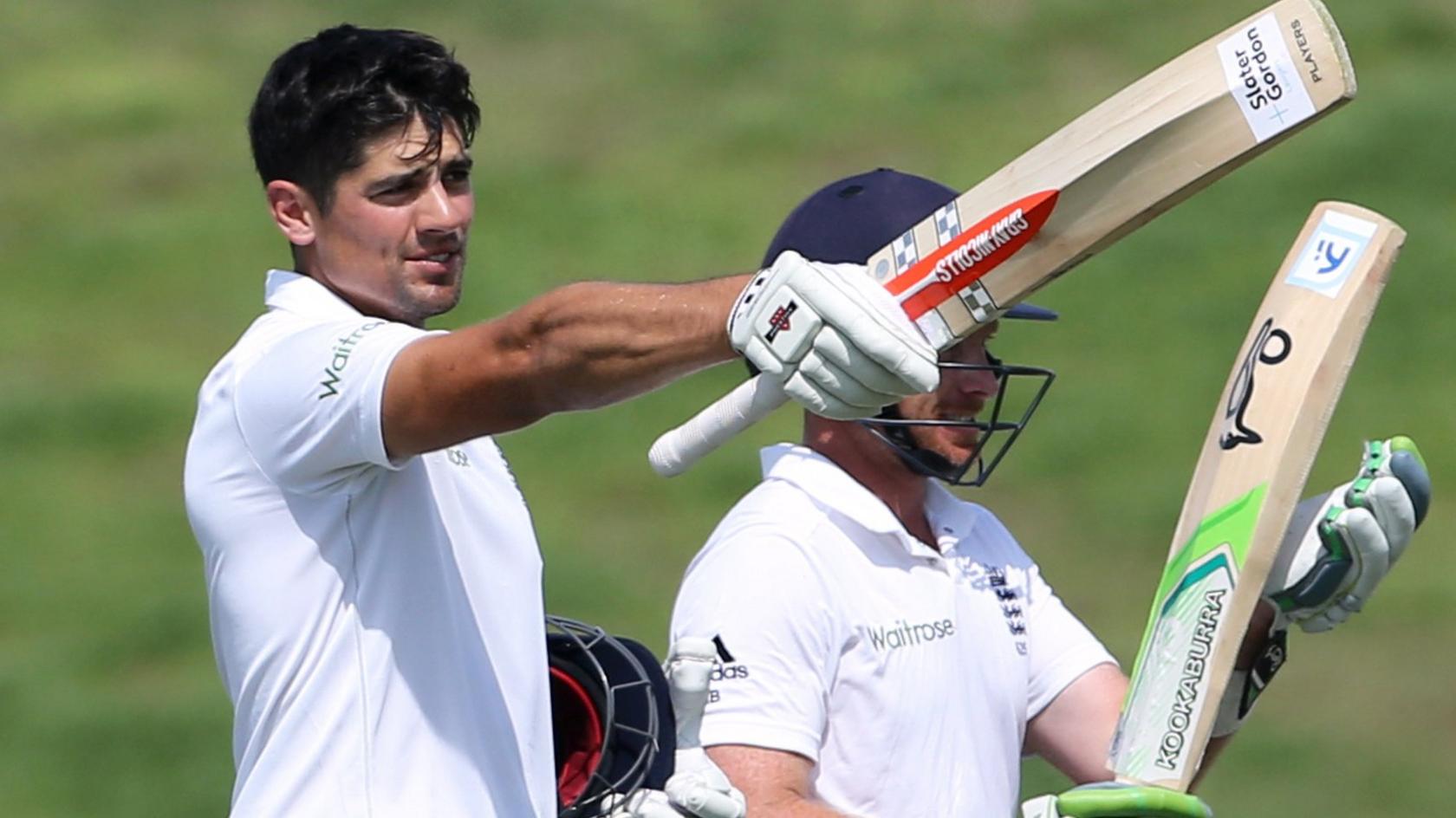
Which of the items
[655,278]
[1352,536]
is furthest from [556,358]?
[655,278]

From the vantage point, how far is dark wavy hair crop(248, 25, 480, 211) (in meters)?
2.58

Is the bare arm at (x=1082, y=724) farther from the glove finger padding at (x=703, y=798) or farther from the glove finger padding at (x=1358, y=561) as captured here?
the glove finger padding at (x=703, y=798)

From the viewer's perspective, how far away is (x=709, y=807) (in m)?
2.53

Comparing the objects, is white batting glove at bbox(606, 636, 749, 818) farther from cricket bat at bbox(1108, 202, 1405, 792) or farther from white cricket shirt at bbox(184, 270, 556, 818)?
cricket bat at bbox(1108, 202, 1405, 792)

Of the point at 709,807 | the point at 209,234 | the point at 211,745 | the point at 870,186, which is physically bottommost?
the point at 211,745

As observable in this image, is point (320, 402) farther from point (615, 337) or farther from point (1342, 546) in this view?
point (1342, 546)

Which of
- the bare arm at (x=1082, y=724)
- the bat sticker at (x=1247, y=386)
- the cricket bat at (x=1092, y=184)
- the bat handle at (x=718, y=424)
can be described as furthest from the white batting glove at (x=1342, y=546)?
the bat handle at (x=718, y=424)

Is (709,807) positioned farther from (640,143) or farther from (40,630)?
(640,143)

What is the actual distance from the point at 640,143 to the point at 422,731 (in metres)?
6.76

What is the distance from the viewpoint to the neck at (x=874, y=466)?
301cm

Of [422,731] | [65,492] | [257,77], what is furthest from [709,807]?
[257,77]

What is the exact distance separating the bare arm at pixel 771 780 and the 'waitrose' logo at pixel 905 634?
0.56 feet

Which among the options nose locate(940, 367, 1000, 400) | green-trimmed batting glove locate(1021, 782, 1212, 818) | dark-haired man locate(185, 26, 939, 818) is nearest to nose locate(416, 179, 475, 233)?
dark-haired man locate(185, 26, 939, 818)

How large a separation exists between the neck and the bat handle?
2.03ft
